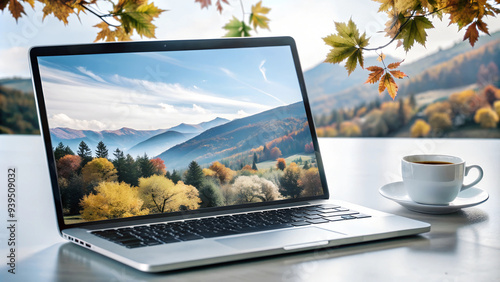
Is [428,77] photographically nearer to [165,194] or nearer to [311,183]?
[311,183]

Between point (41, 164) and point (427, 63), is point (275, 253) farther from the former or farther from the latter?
point (427, 63)

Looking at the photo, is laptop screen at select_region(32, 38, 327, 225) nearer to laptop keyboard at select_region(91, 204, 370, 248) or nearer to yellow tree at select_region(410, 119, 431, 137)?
laptop keyboard at select_region(91, 204, 370, 248)

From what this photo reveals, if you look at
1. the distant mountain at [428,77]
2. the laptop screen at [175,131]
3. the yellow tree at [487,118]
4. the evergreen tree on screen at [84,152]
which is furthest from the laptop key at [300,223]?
the yellow tree at [487,118]

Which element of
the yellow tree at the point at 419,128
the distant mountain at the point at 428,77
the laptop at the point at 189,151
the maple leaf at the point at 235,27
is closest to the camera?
the laptop at the point at 189,151

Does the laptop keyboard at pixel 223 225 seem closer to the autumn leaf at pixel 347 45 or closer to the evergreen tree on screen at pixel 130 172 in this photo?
the evergreen tree on screen at pixel 130 172

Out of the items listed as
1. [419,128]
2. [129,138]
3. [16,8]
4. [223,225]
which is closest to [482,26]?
[223,225]

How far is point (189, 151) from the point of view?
879 mm

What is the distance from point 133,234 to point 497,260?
0.52m

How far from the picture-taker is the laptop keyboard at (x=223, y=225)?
0.67 m

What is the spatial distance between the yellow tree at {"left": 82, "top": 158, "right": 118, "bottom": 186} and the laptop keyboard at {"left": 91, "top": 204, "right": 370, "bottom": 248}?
0.36 feet

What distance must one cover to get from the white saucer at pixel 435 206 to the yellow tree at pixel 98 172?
55cm

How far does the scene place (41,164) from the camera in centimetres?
145

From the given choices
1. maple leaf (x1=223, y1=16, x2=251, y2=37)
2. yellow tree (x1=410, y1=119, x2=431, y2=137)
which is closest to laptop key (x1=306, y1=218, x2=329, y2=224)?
maple leaf (x1=223, y1=16, x2=251, y2=37)

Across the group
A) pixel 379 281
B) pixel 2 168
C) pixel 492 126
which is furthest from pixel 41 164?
pixel 492 126
